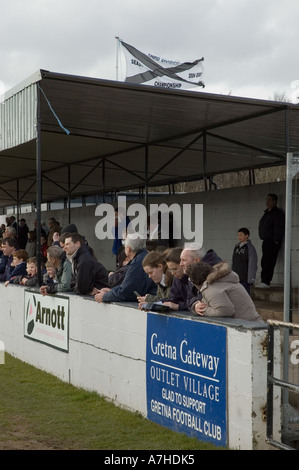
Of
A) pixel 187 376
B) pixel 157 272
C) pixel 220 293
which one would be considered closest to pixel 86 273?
pixel 157 272

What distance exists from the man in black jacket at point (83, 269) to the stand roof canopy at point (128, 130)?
1806mm

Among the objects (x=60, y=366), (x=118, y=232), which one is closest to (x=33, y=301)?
(x=60, y=366)

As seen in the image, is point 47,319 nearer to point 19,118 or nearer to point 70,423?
point 70,423

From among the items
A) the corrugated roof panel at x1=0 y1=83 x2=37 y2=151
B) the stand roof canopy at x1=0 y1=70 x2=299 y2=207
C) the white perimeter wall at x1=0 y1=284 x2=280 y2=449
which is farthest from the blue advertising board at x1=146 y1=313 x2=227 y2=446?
the corrugated roof panel at x1=0 y1=83 x2=37 y2=151

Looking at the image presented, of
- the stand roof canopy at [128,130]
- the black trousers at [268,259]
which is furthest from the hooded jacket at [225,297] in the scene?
the black trousers at [268,259]

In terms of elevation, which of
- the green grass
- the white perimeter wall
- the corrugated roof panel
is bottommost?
the green grass

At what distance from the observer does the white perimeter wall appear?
4.80m

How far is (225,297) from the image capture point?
534 cm

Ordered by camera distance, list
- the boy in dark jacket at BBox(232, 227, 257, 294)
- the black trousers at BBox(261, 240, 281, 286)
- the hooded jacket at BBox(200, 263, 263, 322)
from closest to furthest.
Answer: the hooded jacket at BBox(200, 263, 263, 322), the boy in dark jacket at BBox(232, 227, 257, 294), the black trousers at BBox(261, 240, 281, 286)

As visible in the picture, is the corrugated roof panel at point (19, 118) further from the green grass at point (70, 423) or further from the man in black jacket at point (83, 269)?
the green grass at point (70, 423)

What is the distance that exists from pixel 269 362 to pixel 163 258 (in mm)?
1918

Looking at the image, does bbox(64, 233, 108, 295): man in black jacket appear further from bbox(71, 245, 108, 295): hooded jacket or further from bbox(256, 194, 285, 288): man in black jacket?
bbox(256, 194, 285, 288): man in black jacket

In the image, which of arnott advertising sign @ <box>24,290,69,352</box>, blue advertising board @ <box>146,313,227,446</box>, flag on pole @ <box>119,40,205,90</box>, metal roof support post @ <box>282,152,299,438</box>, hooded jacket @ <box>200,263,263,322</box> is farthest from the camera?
flag on pole @ <box>119,40,205,90</box>

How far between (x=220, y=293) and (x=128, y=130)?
25.6 feet
